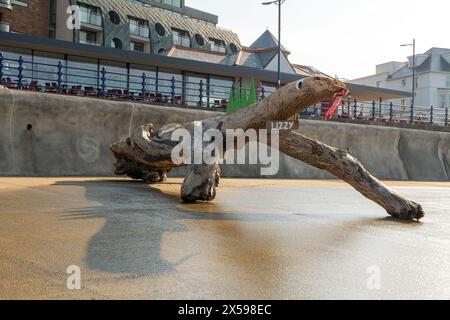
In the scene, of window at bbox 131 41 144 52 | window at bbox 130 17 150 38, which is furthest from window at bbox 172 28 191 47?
window at bbox 131 41 144 52

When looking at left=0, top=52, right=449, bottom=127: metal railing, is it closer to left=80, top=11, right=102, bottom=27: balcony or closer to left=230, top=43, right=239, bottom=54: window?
left=80, top=11, right=102, bottom=27: balcony

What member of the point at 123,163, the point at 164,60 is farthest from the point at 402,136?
the point at 123,163

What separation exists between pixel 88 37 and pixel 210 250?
103ft

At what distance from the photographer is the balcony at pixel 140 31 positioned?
34.3 metres

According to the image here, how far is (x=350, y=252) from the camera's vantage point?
441 centimetres

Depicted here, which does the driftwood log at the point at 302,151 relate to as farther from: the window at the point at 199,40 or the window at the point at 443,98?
the window at the point at 443,98

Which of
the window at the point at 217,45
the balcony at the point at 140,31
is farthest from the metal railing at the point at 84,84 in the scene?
the window at the point at 217,45

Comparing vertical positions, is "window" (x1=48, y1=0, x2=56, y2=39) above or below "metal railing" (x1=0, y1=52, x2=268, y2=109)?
above

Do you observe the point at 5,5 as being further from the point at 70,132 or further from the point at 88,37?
the point at 70,132

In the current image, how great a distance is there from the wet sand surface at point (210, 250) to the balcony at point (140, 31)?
28.6 meters

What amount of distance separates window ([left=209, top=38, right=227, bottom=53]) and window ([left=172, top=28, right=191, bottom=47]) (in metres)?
1.94

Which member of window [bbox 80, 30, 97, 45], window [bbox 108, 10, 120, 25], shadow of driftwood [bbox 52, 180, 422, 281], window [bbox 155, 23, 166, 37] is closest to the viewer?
shadow of driftwood [bbox 52, 180, 422, 281]

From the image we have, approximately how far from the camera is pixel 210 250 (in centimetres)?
423

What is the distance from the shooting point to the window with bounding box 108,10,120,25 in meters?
33.2
